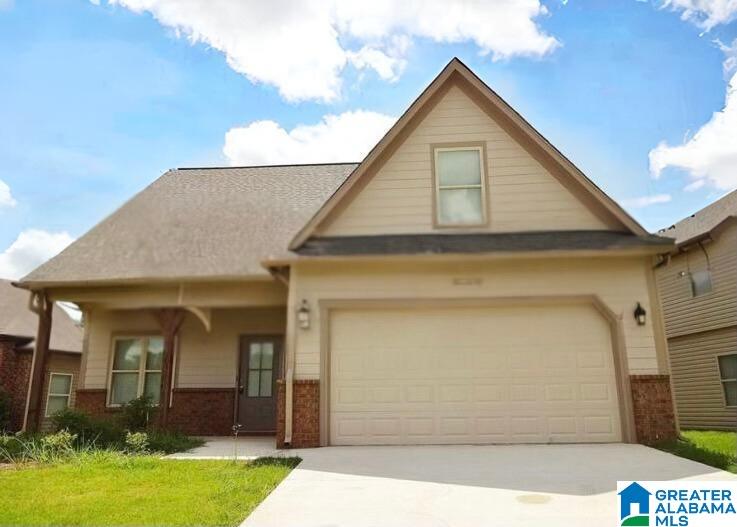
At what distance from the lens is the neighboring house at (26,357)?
1677cm

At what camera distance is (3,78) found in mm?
10664

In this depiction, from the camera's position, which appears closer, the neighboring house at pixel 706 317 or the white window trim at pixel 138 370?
the white window trim at pixel 138 370

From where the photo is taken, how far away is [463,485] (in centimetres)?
586

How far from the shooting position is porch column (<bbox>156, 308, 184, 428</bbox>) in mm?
10766

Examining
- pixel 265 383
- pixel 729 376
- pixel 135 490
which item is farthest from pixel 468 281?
pixel 729 376

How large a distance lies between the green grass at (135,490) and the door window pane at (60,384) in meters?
12.6

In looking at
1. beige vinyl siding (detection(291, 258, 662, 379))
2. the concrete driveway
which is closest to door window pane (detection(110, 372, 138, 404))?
beige vinyl siding (detection(291, 258, 662, 379))

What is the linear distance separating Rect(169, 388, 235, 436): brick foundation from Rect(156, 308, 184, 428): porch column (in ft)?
2.54

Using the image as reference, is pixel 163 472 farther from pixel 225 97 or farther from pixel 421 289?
pixel 225 97

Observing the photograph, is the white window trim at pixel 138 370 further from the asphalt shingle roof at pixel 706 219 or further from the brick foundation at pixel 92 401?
the asphalt shingle roof at pixel 706 219

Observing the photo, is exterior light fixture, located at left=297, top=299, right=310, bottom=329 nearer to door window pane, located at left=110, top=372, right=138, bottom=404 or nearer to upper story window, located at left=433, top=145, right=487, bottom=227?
upper story window, located at left=433, top=145, right=487, bottom=227

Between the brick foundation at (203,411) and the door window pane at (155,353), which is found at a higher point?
the door window pane at (155,353)

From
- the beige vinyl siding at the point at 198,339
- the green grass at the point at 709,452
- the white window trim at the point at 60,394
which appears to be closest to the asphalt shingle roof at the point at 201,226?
the beige vinyl siding at the point at 198,339

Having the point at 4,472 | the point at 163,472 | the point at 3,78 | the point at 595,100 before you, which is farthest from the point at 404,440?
the point at 3,78
